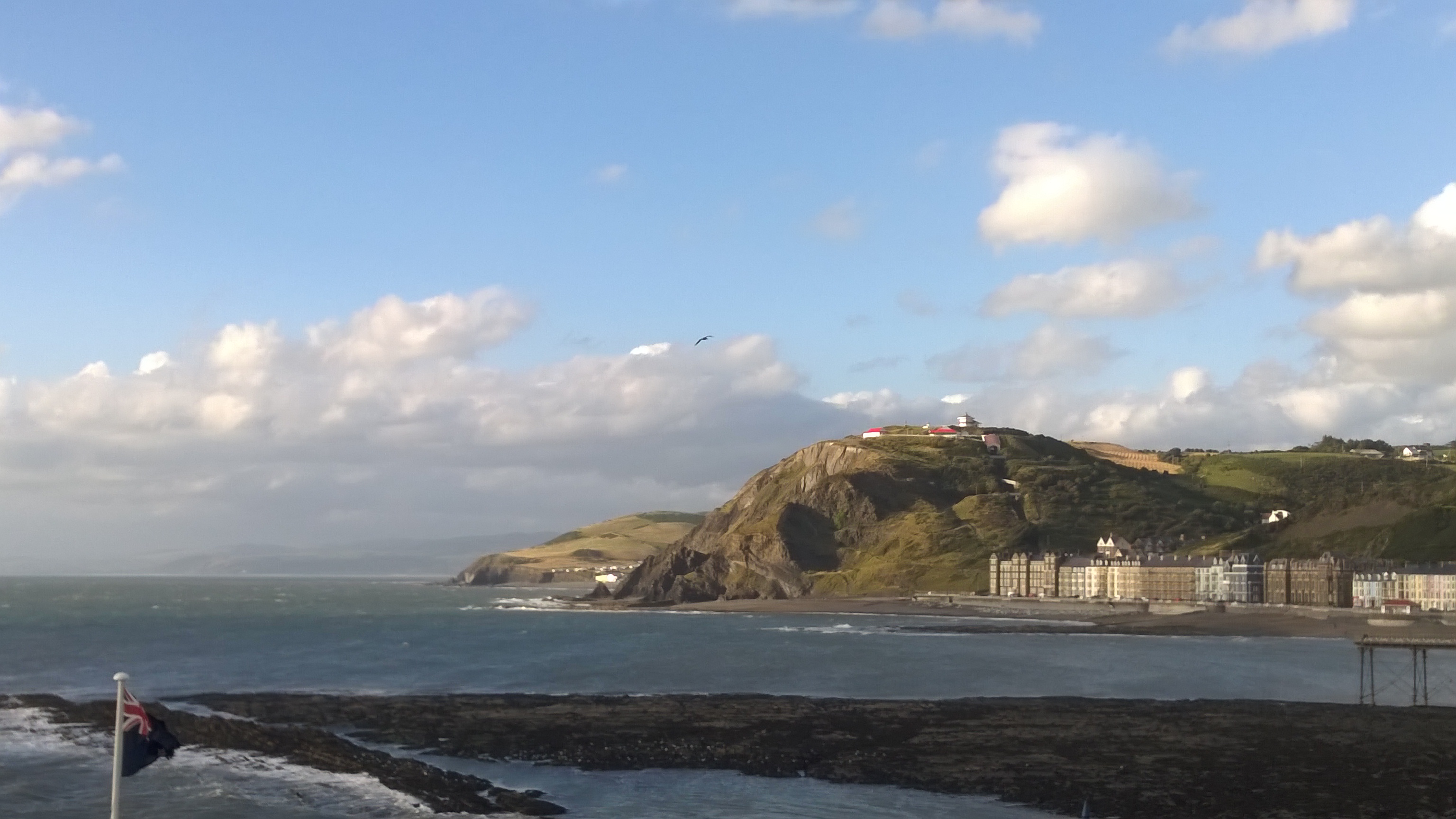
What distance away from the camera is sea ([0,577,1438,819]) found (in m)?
41.2

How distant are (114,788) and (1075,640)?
109m

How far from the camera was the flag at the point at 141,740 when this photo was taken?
2277cm

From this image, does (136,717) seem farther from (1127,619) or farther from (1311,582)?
(1311,582)

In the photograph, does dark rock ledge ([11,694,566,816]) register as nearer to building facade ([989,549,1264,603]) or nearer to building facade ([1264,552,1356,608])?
building facade ([1264,552,1356,608])

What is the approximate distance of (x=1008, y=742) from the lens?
5062cm

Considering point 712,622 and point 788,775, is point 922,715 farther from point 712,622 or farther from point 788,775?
point 712,622

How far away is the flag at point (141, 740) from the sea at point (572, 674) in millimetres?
16582

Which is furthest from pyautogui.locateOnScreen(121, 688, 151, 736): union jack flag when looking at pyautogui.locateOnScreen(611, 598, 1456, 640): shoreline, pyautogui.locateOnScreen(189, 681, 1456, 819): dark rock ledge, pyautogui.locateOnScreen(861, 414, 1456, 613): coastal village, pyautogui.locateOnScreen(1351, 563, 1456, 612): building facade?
pyautogui.locateOnScreen(1351, 563, 1456, 612): building facade

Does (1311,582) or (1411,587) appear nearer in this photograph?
(1411,587)

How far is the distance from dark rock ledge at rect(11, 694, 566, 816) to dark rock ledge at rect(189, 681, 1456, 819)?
3.13 metres

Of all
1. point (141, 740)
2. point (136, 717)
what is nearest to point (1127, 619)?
point (141, 740)

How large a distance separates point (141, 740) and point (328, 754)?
26616mm

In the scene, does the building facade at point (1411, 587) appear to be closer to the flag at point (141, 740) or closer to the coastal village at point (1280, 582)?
the coastal village at point (1280, 582)

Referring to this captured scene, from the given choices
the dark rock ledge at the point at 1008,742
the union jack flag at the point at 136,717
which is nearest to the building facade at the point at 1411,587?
the dark rock ledge at the point at 1008,742
